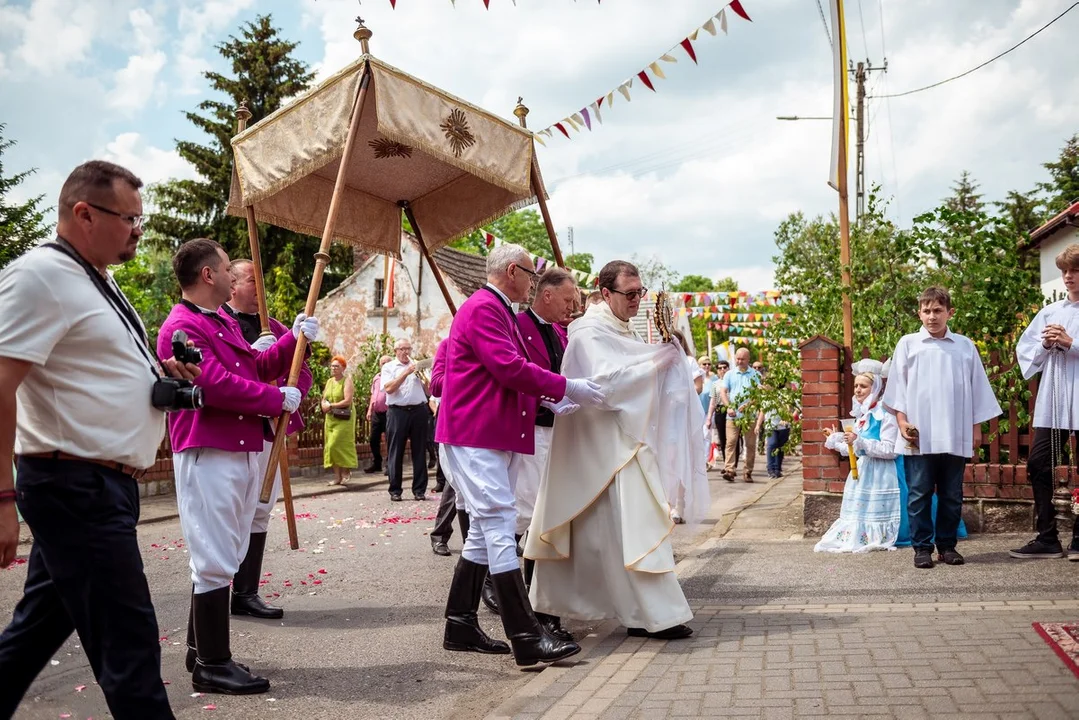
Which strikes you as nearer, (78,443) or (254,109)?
(78,443)

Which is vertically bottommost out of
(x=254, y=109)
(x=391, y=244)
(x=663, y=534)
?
(x=663, y=534)

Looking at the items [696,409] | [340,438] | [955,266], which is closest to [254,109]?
[340,438]

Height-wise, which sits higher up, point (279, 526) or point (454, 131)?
point (454, 131)

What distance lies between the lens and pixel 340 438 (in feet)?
51.1

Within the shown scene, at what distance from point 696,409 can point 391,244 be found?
3.57 metres

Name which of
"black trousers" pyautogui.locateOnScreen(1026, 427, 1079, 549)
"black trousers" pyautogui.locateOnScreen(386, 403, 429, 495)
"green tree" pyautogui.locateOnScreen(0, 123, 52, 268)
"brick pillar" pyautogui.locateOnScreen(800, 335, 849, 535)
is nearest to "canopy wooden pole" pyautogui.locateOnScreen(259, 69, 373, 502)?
"brick pillar" pyautogui.locateOnScreen(800, 335, 849, 535)

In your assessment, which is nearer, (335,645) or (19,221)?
(335,645)

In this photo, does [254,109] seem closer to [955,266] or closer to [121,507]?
[955,266]

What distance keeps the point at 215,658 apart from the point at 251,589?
170cm

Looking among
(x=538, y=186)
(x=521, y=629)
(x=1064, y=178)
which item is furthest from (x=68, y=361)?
(x=1064, y=178)

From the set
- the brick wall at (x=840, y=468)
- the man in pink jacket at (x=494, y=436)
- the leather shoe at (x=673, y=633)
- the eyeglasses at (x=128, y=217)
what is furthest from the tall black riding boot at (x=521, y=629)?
the brick wall at (x=840, y=468)

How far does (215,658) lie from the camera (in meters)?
4.67

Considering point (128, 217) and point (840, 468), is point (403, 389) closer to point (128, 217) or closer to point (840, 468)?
point (840, 468)

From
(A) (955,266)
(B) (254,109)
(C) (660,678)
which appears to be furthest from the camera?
(B) (254,109)
